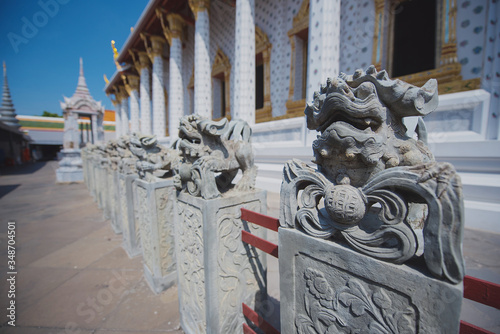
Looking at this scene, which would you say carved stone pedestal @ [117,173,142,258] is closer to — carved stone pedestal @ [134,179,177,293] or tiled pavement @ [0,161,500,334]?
tiled pavement @ [0,161,500,334]

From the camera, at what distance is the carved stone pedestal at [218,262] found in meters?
1.31

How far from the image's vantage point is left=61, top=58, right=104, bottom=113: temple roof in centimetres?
1141

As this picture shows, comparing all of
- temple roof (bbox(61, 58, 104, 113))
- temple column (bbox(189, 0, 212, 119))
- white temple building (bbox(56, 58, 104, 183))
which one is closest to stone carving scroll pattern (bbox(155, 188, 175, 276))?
temple column (bbox(189, 0, 212, 119))

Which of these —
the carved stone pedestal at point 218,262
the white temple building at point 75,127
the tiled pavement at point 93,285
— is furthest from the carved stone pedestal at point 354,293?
the white temple building at point 75,127

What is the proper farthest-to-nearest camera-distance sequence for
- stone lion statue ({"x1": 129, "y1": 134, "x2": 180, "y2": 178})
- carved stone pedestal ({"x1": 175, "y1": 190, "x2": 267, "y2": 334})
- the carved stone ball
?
stone lion statue ({"x1": 129, "y1": 134, "x2": 180, "y2": 178}) < carved stone pedestal ({"x1": 175, "y1": 190, "x2": 267, "y2": 334}) < the carved stone ball

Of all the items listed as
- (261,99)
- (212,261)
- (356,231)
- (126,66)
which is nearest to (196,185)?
(212,261)

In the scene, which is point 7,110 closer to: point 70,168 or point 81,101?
point 81,101

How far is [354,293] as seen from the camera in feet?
2.33

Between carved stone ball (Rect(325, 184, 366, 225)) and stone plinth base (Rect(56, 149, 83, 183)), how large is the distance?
12074 millimetres

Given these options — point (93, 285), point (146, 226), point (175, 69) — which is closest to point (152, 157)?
point (146, 226)

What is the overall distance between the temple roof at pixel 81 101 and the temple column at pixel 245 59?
11.0 meters

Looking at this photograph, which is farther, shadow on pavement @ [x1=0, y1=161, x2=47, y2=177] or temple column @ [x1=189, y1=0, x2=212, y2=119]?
shadow on pavement @ [x1=0, y1=161, x2=47, y2=177]

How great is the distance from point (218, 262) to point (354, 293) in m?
0.84

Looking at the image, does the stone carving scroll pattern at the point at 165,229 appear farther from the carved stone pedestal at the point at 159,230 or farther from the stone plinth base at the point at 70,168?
the stone plinth base at the point at 70,168
